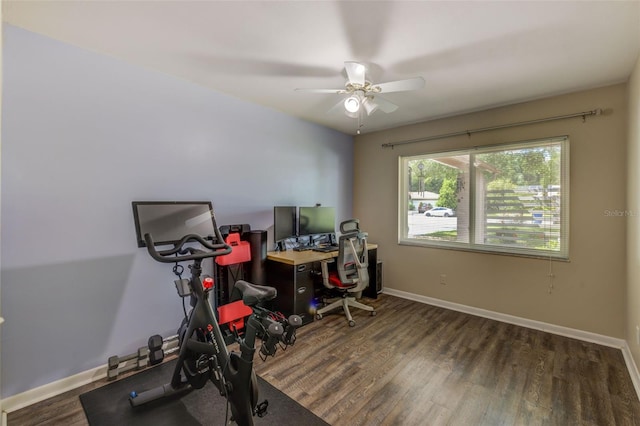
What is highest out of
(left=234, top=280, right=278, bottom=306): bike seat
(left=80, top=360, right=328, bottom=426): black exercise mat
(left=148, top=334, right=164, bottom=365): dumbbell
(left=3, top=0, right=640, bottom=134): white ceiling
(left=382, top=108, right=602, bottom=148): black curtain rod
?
(left=3, top=0, right=640, bottom=134): white ceiling

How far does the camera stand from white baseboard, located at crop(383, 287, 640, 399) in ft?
7.93

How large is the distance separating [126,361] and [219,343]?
3.66 ft

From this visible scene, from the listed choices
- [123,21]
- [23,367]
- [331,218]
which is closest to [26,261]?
[23,367]

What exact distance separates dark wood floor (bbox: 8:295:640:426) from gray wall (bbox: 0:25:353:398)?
45cm

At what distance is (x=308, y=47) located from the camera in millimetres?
2158

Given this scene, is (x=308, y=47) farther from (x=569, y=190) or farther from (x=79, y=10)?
(x=569, y=190)

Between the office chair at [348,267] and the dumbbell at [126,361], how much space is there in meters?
1.76

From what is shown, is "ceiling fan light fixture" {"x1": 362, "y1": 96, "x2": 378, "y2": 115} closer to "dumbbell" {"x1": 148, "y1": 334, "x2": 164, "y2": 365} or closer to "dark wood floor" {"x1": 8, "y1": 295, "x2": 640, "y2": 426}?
"dark wood floor" {"x1": 8, "y1": 295, "x2": 640, "y2": 426}

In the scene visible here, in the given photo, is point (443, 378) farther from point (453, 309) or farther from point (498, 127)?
point (498, 127)

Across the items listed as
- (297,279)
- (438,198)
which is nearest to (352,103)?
(297,279)

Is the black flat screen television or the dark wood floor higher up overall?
the black flat screen television

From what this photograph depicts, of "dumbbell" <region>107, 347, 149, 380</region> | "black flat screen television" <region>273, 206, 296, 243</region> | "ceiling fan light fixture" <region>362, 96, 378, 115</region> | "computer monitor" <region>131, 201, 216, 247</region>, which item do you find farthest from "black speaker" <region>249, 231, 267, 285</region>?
"ceiling fan light fixture" <region>362, 96, 378, 115</region>

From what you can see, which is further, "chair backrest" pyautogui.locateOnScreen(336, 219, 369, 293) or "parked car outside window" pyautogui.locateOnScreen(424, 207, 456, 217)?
"parked car outside window" pyautogui.locateOnScreen(424, 207, 456, 217)

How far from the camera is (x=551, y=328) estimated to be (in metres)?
3.10
